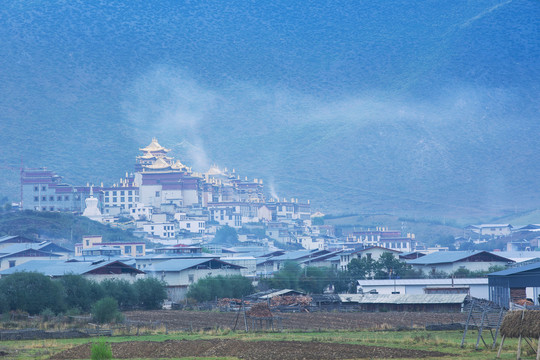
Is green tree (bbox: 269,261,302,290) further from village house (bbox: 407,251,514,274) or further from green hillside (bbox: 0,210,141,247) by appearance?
green hillside (bbox: 0,210,141,247)

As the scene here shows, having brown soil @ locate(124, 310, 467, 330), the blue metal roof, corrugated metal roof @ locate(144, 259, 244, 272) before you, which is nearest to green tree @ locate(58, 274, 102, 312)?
brown soil @ locate(124, 310, 467, 330)

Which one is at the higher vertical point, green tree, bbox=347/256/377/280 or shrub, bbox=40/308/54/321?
green tree, bbox=347/256/377/280

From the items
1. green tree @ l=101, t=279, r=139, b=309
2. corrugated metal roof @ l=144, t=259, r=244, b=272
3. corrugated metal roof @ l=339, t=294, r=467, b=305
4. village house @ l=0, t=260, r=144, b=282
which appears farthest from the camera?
corrugated metal roof @ l=144, t=259, r=244, b=272

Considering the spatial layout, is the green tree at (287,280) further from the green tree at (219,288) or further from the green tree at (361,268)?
the green tree at (361,268)

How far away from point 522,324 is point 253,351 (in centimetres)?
776

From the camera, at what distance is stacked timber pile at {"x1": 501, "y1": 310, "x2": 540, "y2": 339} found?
25500 millimetres

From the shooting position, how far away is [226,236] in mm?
175375

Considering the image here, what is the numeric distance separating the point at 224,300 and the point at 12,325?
66.5 ft

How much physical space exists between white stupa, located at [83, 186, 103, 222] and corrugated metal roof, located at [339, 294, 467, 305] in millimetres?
113802

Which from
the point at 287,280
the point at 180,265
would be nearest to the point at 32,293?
the point at 287,280

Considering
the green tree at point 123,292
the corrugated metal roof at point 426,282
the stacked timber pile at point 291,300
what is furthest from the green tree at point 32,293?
the corrugated metal roof at point 426,282

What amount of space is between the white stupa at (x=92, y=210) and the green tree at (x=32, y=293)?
116 m

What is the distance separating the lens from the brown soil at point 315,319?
4359 centimetres

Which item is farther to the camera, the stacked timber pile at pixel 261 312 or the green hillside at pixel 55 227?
the green hillside at pixel 55 227
